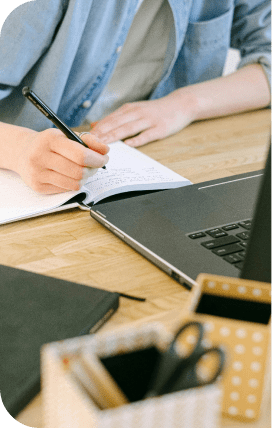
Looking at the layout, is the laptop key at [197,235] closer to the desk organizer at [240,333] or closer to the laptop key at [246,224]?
the laptop key at [246,224]

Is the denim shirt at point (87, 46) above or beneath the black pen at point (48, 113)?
above

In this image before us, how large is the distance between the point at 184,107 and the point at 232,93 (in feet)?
0.55

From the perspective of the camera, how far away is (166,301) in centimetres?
48

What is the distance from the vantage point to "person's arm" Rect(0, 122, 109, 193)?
670 mm

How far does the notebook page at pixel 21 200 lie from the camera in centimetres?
65

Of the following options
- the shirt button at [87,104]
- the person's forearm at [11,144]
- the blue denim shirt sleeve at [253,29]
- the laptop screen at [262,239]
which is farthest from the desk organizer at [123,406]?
the blue denim shirt sleeve at [253,29]

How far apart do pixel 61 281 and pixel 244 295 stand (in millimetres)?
232

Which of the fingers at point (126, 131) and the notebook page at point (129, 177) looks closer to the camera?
the notebook page at point (129, 177)

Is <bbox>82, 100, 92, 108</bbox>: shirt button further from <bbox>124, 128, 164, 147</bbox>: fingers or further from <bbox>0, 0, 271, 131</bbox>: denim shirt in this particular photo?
<bbox>124, 128, 164, 147</bbox>: fingers

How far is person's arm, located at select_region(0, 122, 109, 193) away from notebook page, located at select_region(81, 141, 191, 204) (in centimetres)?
4

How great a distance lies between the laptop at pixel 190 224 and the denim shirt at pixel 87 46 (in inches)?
18.6

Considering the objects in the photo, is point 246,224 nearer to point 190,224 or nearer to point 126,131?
point 190,224

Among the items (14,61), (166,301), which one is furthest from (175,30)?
(166,301)

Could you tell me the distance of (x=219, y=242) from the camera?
0.55 m
